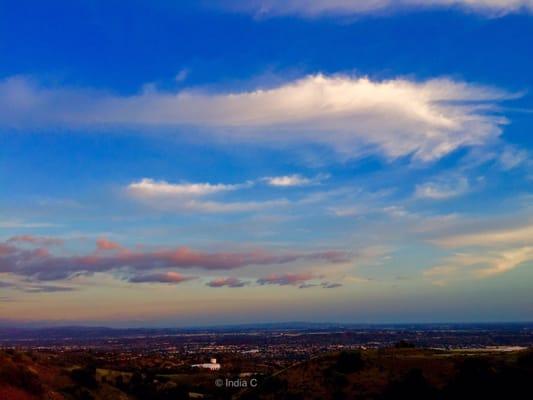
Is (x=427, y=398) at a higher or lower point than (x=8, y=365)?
lower

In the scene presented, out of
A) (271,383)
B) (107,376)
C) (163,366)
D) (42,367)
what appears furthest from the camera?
(163,366)

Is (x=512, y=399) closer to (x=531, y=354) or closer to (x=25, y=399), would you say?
(x=531, y=354)

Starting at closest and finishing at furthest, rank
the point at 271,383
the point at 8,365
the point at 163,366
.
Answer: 1. the point at 8,365
2. the point at 271,383
3. the point at 163,366

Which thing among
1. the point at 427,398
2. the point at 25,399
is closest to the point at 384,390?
the point at 427,398

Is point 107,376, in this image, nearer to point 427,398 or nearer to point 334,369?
point 334,369

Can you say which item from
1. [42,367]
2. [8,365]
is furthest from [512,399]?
[42,367]

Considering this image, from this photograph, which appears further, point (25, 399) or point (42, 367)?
point (42, 367)
